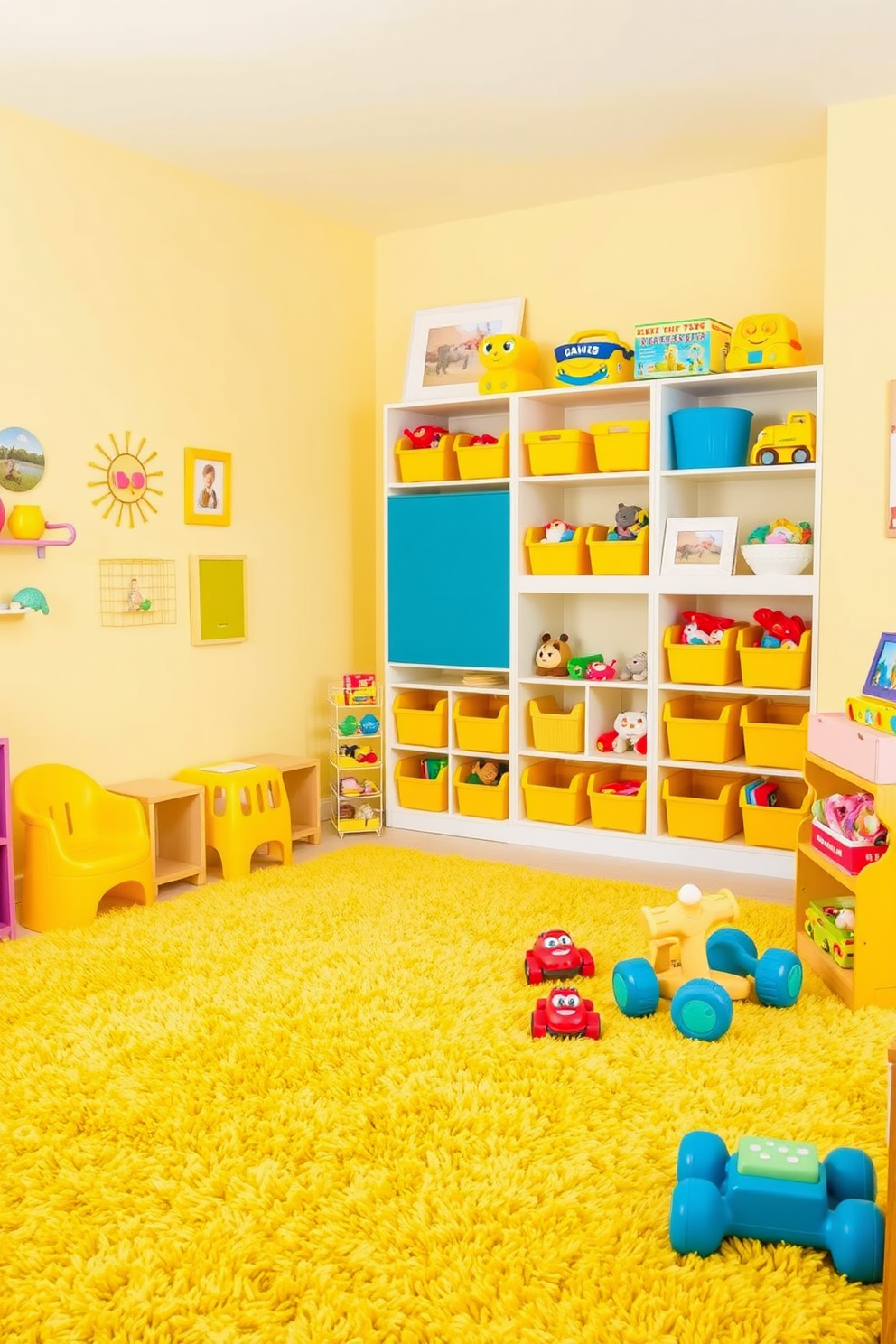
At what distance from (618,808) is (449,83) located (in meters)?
2.72

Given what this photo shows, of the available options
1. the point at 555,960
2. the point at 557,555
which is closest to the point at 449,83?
the point at 557,555

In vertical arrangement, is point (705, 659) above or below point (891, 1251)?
above

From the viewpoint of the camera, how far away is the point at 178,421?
4680mm

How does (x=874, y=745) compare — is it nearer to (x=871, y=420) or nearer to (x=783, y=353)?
(x=871, y=420)

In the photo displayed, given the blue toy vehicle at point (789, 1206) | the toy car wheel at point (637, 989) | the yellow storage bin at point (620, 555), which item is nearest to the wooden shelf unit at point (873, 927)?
the toy car wheel at point (637, 989)

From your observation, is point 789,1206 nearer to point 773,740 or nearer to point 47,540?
point 773,740

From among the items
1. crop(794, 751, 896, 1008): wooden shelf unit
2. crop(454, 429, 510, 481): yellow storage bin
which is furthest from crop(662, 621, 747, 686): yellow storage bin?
crop(794, 751, 896, 1008): wooden shelf unit

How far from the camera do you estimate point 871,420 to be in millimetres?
4070

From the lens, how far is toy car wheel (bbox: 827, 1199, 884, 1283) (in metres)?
1.90

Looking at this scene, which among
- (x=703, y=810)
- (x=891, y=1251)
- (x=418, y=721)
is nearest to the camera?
(x=891, y=1251)

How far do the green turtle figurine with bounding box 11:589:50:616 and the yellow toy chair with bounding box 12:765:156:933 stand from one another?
559mm

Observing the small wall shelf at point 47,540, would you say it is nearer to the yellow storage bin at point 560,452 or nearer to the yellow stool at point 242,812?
the yellow stool at point 242,812

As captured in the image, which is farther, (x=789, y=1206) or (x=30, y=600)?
(x=30, y=600)

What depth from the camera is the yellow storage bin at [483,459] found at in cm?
493
